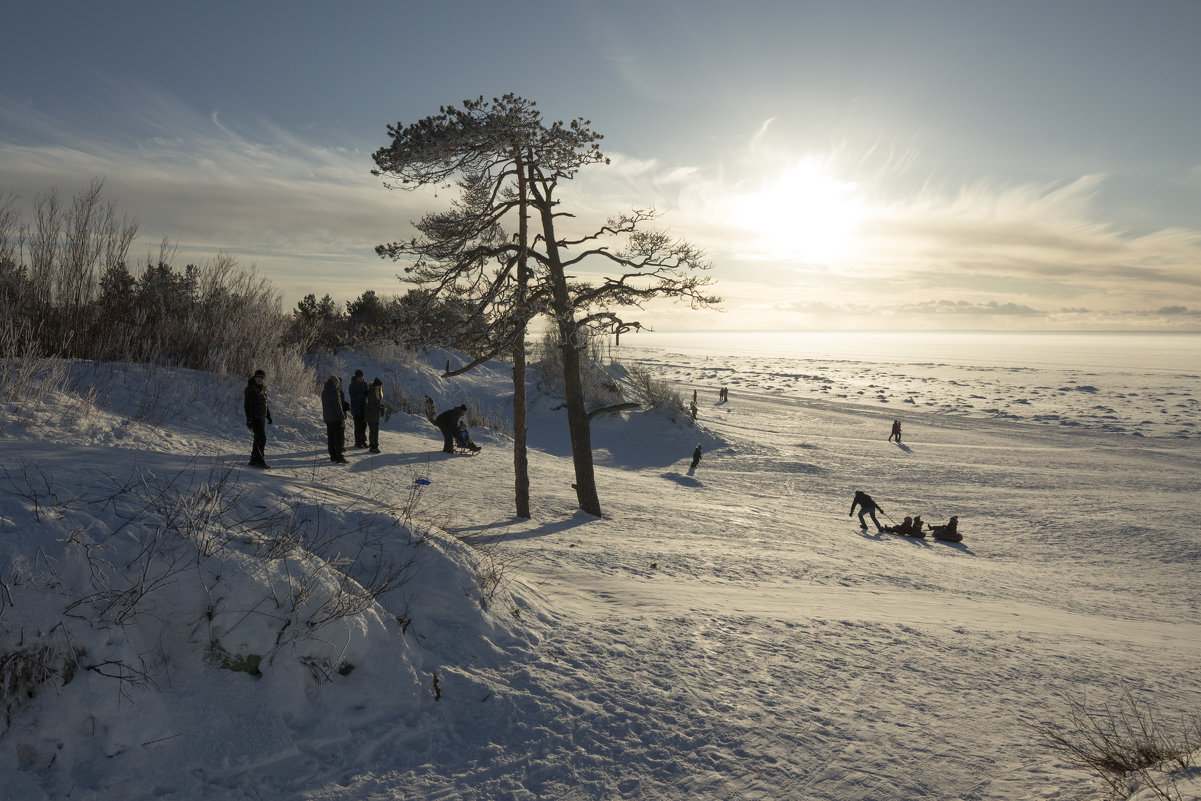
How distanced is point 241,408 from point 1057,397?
7120cm

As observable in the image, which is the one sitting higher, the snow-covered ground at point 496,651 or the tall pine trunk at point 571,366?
the tall pine trunk at point 571,366

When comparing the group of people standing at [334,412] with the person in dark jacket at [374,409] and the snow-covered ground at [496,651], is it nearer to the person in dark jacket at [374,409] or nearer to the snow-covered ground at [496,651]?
the person in dark jacket at [374,409]

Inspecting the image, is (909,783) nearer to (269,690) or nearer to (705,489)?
(269,690)

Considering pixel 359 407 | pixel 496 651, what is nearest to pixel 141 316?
pixel 359 407

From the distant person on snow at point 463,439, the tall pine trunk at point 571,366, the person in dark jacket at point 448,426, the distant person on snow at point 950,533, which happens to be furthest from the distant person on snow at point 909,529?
the person in dark jacket at point 448,426

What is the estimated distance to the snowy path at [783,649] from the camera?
4.47 meters

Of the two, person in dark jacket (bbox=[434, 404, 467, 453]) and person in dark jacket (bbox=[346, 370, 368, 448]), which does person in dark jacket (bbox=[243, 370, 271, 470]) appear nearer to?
person in dark jacket (bbox=[346, 370, 368, 448])

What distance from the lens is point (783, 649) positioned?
6516 mm

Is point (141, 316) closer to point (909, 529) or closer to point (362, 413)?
point (362, 413)

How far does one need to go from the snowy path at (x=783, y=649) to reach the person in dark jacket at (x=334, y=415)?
4.15 feet

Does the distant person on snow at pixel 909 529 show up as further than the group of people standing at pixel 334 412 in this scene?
Yes

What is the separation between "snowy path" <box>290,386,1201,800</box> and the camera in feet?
14.7

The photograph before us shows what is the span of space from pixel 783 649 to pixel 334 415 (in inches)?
417

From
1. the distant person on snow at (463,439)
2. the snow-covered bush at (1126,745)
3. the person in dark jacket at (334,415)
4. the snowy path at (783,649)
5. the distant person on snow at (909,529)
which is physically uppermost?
the person in dark jacket at (334,415)
